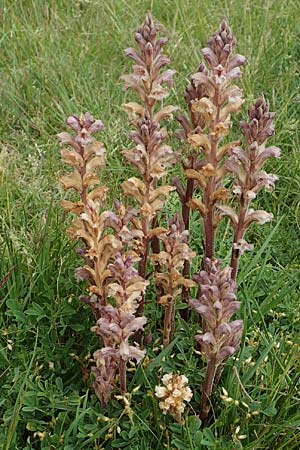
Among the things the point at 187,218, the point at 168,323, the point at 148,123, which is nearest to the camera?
the point at 148,123

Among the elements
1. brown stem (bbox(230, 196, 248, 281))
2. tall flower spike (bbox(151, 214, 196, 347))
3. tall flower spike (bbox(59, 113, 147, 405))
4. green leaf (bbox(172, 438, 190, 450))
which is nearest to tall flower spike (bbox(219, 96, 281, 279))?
brown stem (bbox(230, 196, 248, 281))

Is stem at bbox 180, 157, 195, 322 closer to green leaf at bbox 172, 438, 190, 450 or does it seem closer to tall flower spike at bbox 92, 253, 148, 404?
tall flower spike at bbox 92, 253, 148, 404

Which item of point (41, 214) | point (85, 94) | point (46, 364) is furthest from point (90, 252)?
point (85, 94)

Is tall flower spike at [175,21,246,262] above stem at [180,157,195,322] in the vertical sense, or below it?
above

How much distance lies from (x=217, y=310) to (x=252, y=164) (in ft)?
1.30

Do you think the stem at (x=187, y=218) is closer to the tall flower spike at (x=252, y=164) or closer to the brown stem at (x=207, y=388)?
the tall flower spike at (x=252, y=164)

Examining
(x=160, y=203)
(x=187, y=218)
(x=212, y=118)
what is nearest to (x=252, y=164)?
(x=212, y=118)

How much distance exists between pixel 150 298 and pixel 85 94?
5.26 feet

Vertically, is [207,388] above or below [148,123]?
below

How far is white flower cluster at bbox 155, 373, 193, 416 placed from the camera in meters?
1.95

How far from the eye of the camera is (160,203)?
2.04 m

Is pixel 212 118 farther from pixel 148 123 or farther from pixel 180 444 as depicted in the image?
pixel 180 444

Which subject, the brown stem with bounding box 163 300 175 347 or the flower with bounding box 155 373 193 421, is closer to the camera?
the flower with bounding box 155 373 193 421

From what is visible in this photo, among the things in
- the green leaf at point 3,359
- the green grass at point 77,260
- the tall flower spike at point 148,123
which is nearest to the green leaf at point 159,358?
the green grass at point 77,260
